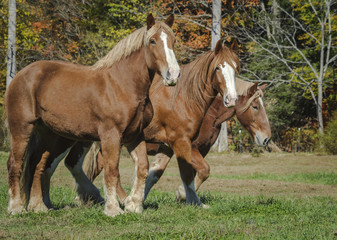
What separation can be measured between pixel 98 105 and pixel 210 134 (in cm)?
257

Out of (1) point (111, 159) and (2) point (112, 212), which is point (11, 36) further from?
(2) point (112, 212)

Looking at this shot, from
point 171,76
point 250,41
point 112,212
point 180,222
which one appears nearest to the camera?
point 180,222

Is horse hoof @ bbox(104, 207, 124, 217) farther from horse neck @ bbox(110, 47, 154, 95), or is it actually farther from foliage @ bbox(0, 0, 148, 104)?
foliage @ bbox(0, 0, 148, 104)

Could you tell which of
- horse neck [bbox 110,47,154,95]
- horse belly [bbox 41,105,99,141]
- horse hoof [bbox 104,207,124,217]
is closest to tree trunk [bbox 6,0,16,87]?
horse belly [bbox 41,105,99,141]

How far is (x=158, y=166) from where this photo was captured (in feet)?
25.4

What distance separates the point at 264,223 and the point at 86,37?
2219 cm

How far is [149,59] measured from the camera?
6.00 meters

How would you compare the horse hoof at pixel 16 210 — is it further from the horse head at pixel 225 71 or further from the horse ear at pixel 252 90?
the horse ear at pixel 252 90

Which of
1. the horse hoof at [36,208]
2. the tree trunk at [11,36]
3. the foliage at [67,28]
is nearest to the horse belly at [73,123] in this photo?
the horse hoof at [36,208]

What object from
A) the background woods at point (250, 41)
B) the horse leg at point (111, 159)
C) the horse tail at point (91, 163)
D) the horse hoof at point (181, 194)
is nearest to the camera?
the horse leg at point (111, 159)

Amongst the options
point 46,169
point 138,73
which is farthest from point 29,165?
point 138,73

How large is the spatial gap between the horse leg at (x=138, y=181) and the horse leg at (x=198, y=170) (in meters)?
1.46

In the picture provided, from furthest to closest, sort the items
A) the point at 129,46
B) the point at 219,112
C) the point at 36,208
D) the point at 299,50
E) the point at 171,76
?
the point at 299,50
the point at 219,112
the point at 36,208
the point at 129,46
the point at 171,76

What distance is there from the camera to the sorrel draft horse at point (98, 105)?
5.91 meters
